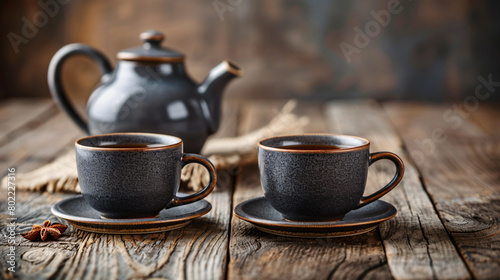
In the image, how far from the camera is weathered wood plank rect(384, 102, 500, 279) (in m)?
0.78

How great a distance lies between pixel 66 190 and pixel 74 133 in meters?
0.62

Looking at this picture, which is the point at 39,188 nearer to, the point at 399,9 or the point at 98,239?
the point at 98,239

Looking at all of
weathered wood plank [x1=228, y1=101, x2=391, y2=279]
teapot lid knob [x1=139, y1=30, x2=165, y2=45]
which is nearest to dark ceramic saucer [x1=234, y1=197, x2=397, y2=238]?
weathered wood plank [x1=228, y1=101, x2=391, y2=279]

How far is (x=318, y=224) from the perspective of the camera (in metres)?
0.77

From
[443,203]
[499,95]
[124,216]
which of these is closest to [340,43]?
[499,95]

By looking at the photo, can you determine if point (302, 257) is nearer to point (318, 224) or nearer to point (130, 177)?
point (318, 224)

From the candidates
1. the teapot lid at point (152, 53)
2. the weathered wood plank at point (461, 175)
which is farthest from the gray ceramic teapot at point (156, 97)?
the weathered wood plank at point (461, 175)

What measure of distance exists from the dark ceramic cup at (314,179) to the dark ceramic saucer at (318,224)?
2cm

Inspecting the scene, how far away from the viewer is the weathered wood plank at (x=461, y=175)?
778 millimetres

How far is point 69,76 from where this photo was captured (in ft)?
8.37

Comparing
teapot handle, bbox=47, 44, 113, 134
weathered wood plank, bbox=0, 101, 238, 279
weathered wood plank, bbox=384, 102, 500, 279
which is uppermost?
teapot handle, bbox=47, 44, 113, 134

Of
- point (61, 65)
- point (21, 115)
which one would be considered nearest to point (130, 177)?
point (61, 65)

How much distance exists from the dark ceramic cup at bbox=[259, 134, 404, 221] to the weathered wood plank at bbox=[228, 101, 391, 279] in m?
0.04

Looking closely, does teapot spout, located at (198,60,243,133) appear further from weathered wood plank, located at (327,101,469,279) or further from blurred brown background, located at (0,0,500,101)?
blurred brown background, located at (0,0,500,101)
